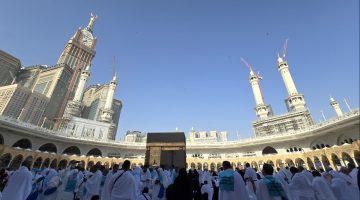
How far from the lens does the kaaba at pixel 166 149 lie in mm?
21078

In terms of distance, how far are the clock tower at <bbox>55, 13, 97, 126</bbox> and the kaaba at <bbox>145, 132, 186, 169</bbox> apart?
275 ft

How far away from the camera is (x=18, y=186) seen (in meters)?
5.19

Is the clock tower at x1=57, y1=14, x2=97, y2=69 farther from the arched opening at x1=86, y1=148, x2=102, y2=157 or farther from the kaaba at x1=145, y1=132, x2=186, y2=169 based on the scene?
the kaaba at x1=145, y1=132, x2=186, y2=169

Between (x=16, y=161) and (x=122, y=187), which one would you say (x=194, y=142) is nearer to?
(x=16, y=161)

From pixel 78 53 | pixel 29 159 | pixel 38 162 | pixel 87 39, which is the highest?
pixel 87 39

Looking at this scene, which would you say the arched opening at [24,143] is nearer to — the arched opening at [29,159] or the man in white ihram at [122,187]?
the arched opening at [29,159]

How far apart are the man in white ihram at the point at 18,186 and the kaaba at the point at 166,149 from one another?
52.7 ft

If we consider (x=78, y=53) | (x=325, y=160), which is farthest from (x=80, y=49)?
(x=325, y=160)

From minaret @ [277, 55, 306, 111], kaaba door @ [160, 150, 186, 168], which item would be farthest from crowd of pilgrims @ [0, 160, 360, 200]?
minaret @ [277, 55, 306, 111]

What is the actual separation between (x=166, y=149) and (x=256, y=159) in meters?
23.5

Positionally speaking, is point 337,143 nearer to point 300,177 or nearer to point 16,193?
point 300,177

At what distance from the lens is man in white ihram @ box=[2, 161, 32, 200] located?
5.05m

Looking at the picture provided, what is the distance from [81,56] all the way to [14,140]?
88.5 metres

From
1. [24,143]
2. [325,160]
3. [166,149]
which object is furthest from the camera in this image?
[24,143]
